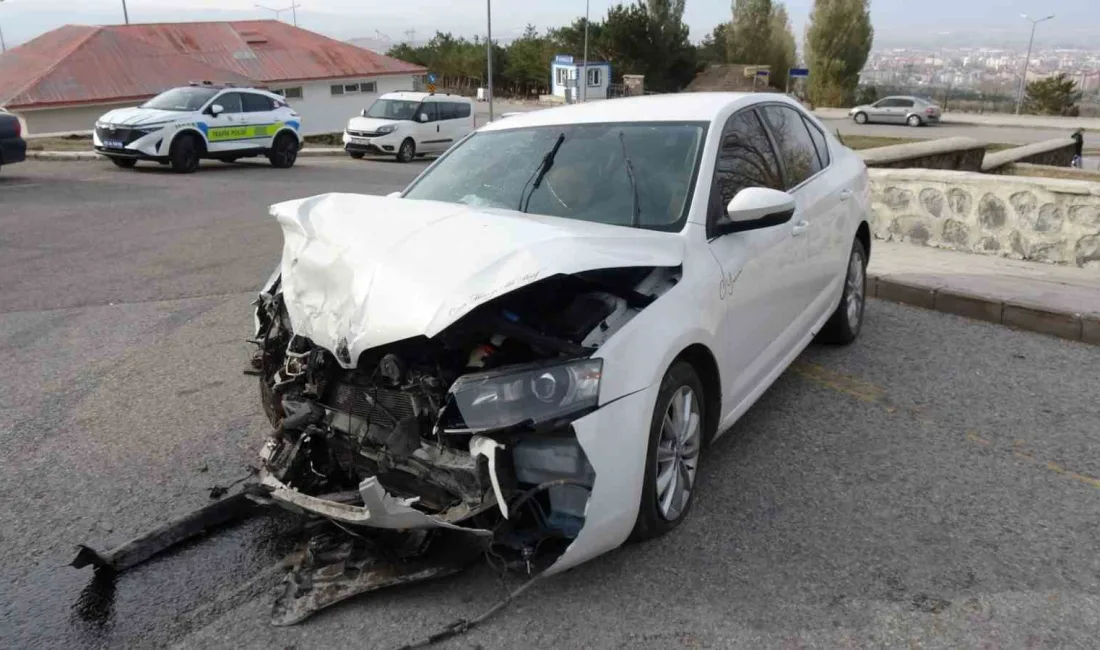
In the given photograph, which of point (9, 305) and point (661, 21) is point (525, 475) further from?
point (661, 21)

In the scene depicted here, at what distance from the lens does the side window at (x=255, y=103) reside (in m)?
19.2

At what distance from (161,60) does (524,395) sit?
42.7 metres

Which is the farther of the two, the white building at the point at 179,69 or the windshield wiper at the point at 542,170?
the white building at the point at 179,69

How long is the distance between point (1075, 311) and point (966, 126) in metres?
44.7

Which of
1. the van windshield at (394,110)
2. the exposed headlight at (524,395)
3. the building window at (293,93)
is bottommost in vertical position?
the building window at (293,93)

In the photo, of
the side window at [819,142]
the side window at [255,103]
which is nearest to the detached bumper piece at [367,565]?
the side window at [819,142]

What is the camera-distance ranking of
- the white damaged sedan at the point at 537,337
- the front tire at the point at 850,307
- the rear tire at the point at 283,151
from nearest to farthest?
the white damaged sedan at the point at 537,337
the front tire at the point at 850,307
the rear tire at the point at 283,151

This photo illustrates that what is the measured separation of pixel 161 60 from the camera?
131ft

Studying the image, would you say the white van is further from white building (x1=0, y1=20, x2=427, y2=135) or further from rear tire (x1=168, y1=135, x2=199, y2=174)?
white building (x1=0, y1=20, x2=427, y2=135)

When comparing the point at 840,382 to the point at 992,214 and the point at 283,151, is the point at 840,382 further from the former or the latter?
the point at 283,151

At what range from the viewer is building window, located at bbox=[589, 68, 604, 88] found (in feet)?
195

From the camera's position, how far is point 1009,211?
869 centimetres

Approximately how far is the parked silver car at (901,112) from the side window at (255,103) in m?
36.9

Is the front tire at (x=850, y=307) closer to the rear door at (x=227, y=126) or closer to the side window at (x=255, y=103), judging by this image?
the rear door at (x=227, y=126)
